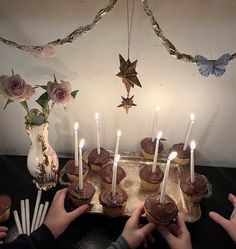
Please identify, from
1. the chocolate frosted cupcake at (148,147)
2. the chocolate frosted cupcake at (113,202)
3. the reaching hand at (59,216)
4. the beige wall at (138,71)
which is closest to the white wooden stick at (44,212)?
the reaching hand at (59,216)

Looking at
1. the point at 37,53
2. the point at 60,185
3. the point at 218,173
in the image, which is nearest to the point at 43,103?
the point at 37,53

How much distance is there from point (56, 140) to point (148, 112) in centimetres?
40

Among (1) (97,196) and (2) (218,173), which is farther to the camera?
(2) (218,173)

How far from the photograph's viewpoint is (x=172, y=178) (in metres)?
1.16

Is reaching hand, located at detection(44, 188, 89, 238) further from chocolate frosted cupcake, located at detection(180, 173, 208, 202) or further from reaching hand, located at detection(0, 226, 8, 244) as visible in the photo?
chocolate frosted cupcake, located at detection(180, 173, 208, 202)

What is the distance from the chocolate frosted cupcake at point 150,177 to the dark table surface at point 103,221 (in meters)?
0.14

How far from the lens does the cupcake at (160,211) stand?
91cm

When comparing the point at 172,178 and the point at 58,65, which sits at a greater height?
the point at 58,65

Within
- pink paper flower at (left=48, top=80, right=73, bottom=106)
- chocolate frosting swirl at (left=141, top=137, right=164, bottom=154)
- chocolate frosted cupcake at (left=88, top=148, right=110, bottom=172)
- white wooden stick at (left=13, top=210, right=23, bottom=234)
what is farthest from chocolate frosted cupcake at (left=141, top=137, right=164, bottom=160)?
white wooden stick at (left=13, top=210, right=23, bottom=234)

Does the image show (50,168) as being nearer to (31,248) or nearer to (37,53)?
(31,248)

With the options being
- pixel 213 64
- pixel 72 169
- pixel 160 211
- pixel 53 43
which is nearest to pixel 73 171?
pixel 72 169

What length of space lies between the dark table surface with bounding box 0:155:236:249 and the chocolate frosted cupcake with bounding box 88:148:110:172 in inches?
5.8

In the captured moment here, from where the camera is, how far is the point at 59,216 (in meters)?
0.95

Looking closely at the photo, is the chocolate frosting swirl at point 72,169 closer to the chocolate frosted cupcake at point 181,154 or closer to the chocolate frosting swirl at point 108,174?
the chocolate frosting swirl at point 108,174
